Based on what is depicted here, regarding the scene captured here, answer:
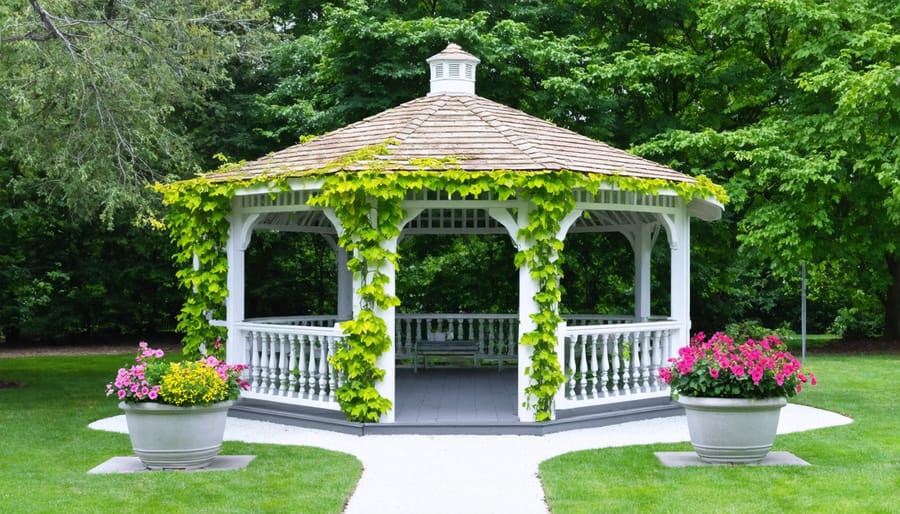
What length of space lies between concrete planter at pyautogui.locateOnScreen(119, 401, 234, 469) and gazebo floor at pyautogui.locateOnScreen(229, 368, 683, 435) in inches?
87.9

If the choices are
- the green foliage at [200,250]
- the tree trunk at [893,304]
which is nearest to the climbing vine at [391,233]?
the green foliage at [200,250]

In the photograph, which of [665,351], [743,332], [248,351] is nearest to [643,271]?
[665,351]

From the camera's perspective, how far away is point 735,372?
755 centimetres

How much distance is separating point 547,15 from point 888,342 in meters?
10.3

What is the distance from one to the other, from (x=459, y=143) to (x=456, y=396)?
3.20 metres

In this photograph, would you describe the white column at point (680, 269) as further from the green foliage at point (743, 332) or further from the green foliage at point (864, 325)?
the green foliage at point (864, 325)

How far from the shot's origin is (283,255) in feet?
76.6

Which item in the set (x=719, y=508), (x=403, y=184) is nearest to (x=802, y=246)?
(x=403, y=184)

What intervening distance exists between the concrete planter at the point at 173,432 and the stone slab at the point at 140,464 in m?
0.10

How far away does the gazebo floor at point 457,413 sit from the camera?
385 inches

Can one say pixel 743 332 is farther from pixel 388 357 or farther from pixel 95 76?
pixel 95 76

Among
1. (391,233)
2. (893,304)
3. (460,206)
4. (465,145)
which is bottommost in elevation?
(893,304)

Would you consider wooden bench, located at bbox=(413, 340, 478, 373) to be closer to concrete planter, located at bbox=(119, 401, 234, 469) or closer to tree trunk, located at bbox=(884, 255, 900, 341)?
concrete planter, located at bbox=(119, 401, 234, 469)

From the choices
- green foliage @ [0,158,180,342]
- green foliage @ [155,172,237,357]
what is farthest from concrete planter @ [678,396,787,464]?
green foliage @ [0,158,180,342]
